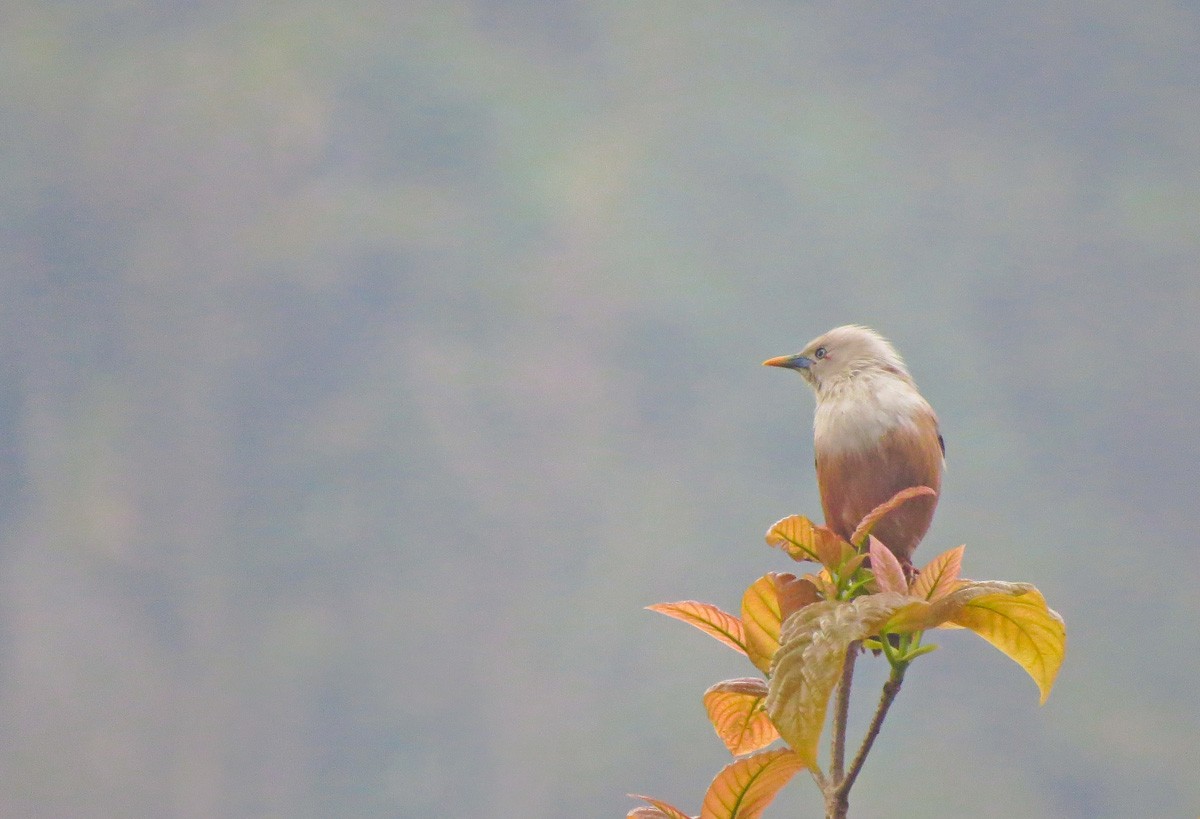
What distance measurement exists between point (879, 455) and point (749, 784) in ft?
0.91

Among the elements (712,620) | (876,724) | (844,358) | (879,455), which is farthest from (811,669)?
(844,358)

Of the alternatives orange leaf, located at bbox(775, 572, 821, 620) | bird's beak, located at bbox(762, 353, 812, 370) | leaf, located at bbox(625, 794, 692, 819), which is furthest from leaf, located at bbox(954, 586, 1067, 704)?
bird's beak, located at bbox(762, 353, 812, 370)

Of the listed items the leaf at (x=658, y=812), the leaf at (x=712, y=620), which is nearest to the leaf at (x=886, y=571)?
the leaf at (x=712, y=620)

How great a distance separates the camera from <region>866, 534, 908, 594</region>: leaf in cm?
66

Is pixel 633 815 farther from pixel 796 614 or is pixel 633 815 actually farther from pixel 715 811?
pixel 796 614

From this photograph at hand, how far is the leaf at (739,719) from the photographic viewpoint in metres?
0.75

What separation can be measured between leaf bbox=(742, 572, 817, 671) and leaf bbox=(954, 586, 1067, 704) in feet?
0.34

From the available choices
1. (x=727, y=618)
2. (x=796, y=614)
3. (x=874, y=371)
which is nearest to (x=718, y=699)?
(x=727, y=618)

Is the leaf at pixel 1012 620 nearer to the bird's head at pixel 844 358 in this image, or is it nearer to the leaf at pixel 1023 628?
the leaf at pixel 1023 628

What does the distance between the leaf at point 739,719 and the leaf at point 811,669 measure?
0.50 feet

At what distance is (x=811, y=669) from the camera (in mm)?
580

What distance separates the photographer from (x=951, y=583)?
0.68 meters

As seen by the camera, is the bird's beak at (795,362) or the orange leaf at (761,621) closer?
the orange leaf at (761,621)

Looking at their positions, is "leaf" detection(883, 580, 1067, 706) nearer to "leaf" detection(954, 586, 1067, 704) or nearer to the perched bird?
"leaf" detection(954, 586, 1067, 704)
